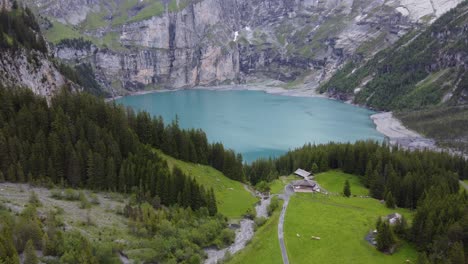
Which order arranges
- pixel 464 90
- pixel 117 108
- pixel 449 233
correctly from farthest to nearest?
1. pixel 464 90
2. pixel 117 108
3. pixel 449 233

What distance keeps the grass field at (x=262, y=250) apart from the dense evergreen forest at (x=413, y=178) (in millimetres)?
16289

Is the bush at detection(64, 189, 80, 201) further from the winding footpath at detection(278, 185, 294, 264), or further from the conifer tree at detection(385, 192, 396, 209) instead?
the conifer tree at detection(385, 192, 396, 209)

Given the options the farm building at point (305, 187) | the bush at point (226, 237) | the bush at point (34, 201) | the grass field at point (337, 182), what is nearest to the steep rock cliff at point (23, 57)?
the bush at point (34, 201)

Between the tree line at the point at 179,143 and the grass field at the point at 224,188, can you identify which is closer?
the grass field at the point at 224,188

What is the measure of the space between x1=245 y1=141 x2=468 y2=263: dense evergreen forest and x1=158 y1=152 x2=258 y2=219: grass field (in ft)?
42.9

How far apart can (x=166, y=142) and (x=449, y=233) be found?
55.7 metres

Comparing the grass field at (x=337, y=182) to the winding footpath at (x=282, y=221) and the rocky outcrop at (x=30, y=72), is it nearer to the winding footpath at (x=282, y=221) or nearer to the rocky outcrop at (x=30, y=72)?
the winding footpath at (x=282, y=221)

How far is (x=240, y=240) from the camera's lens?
56.9 metres

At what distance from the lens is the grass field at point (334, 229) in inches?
1927

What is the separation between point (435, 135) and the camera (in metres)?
165

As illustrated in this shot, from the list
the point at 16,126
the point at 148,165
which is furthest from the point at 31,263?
the point at 16,126

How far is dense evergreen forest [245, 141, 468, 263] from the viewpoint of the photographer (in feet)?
155

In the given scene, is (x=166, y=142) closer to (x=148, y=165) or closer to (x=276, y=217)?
(x=148, y=165)

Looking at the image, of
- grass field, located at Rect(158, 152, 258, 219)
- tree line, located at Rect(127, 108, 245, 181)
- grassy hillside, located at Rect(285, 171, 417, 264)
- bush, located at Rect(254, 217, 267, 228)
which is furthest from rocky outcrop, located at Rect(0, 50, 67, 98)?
grassy hillside, located at Rect(285, 171, 417, 264)
